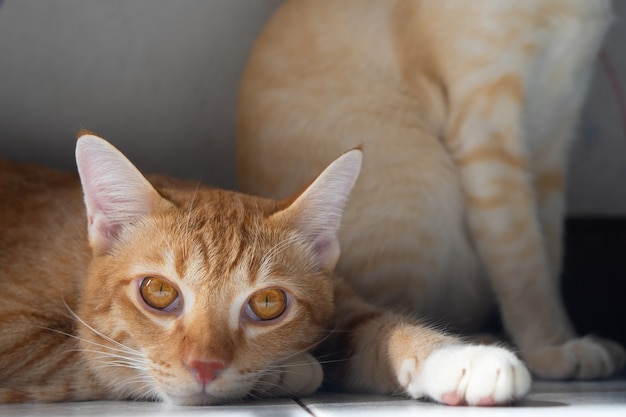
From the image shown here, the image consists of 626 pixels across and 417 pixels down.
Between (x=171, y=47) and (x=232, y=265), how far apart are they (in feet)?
4.70

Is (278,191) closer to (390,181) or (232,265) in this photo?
(390,181)

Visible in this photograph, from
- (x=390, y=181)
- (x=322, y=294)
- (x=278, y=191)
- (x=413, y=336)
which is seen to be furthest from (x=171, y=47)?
(x=413, y=336)

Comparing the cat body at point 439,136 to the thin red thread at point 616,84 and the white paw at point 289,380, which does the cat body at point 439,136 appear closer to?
the white paw at point 289,380

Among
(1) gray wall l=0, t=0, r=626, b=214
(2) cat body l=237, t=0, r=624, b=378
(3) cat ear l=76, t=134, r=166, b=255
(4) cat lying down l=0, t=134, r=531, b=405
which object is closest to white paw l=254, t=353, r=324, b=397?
(4) cat lying down l=0, t=134, r=531, b=405

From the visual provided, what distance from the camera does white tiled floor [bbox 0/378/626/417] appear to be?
1.39 metres

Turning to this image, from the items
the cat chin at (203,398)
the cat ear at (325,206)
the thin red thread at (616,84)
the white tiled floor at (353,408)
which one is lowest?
the white tiled floor at (353,408)

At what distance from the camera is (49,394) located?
1.63 metres

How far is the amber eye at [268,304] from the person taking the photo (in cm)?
159

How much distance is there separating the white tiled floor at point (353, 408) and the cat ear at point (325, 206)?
0.32 meters

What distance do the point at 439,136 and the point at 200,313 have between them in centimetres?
112

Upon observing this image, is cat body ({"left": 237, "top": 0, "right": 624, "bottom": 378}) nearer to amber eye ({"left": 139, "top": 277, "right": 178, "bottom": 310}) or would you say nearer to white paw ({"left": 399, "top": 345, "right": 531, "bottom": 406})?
white paw ({"left": 399, "top": 345, "right": 531, "bottom": 406})

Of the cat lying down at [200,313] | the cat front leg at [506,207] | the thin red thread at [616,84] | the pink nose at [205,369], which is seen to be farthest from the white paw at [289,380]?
the thin red thread at [616,84]

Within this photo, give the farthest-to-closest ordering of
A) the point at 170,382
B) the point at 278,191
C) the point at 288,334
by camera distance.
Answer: the point at 278,191
the point at 288,334
the point at 170,382

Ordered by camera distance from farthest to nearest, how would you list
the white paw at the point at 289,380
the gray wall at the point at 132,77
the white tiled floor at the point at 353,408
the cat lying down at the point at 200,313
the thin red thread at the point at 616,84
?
the thin red thread at the point at 616,84, the gray wall at the point at 132,77, the white paw at the point at 289,380, the cat lying down at the point at 200,313, the white tiled floor at the point at 353,408
